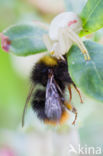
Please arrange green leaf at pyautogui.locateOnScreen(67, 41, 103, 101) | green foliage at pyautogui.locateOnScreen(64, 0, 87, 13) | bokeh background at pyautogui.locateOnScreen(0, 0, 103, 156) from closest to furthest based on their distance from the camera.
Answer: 1. green leaf at pyautogui.locateOnScreen(67, 41, 103, 101)
2. green foliage at pyautogui.locateOnScreen(64, 0, 87, 13)
3. bokeh background at pyautogui.locateOnScreen(0, 0, 103, 156)

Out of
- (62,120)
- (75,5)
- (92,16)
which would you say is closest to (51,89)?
(62,120)

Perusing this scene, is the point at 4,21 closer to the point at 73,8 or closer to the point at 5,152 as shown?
the point at 5,152

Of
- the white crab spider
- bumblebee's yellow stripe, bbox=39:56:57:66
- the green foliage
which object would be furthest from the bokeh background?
the white crab spider

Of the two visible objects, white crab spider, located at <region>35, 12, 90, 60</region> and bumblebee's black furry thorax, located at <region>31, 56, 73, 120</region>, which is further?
bumblebee's black furry thorax, located at <region>31, 56, 73, 120</region>

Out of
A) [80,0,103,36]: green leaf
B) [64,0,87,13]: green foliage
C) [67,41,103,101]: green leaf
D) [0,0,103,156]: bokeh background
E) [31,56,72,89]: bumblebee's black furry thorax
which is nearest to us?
[67,41,103,101]: green leaf

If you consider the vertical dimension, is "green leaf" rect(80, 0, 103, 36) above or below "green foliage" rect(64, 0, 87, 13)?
below

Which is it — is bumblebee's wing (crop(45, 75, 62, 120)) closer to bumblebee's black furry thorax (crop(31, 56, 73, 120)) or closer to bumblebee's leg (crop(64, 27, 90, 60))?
bumblebee's black furry thorax (crop(31, 56, 73, 120))

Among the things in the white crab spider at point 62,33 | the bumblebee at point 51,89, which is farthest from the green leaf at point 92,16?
the bumblebee at point 51,89

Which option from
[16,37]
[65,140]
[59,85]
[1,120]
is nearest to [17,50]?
[16,37]
